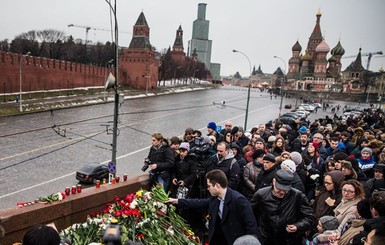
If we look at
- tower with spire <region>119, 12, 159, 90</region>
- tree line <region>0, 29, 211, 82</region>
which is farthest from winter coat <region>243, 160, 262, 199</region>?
tree line <region>0, 29, 211, 82</region>

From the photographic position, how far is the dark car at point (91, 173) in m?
14.0

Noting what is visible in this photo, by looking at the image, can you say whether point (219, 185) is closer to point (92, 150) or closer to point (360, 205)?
point (360, 205)

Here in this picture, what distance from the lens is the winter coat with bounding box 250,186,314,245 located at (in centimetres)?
344

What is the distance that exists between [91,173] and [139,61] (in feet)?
184

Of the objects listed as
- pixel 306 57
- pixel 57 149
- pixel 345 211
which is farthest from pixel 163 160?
pixel 306 57

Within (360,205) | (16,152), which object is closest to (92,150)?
(16,152)

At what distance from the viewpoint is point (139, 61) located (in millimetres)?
67250

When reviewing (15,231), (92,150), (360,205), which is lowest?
(92,150)

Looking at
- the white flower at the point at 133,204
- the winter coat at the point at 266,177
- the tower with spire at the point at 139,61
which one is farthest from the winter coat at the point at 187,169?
the tower with spire at the point at 139,61

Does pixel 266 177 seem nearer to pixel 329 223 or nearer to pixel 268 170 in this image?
pixel 268 170

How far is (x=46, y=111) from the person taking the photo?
3384 centimetres

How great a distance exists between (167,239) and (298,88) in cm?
10784

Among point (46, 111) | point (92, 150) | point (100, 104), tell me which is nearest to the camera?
point (92, 150)

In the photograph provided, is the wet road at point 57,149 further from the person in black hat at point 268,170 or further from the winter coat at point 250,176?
the person in black hat at point 268,170
